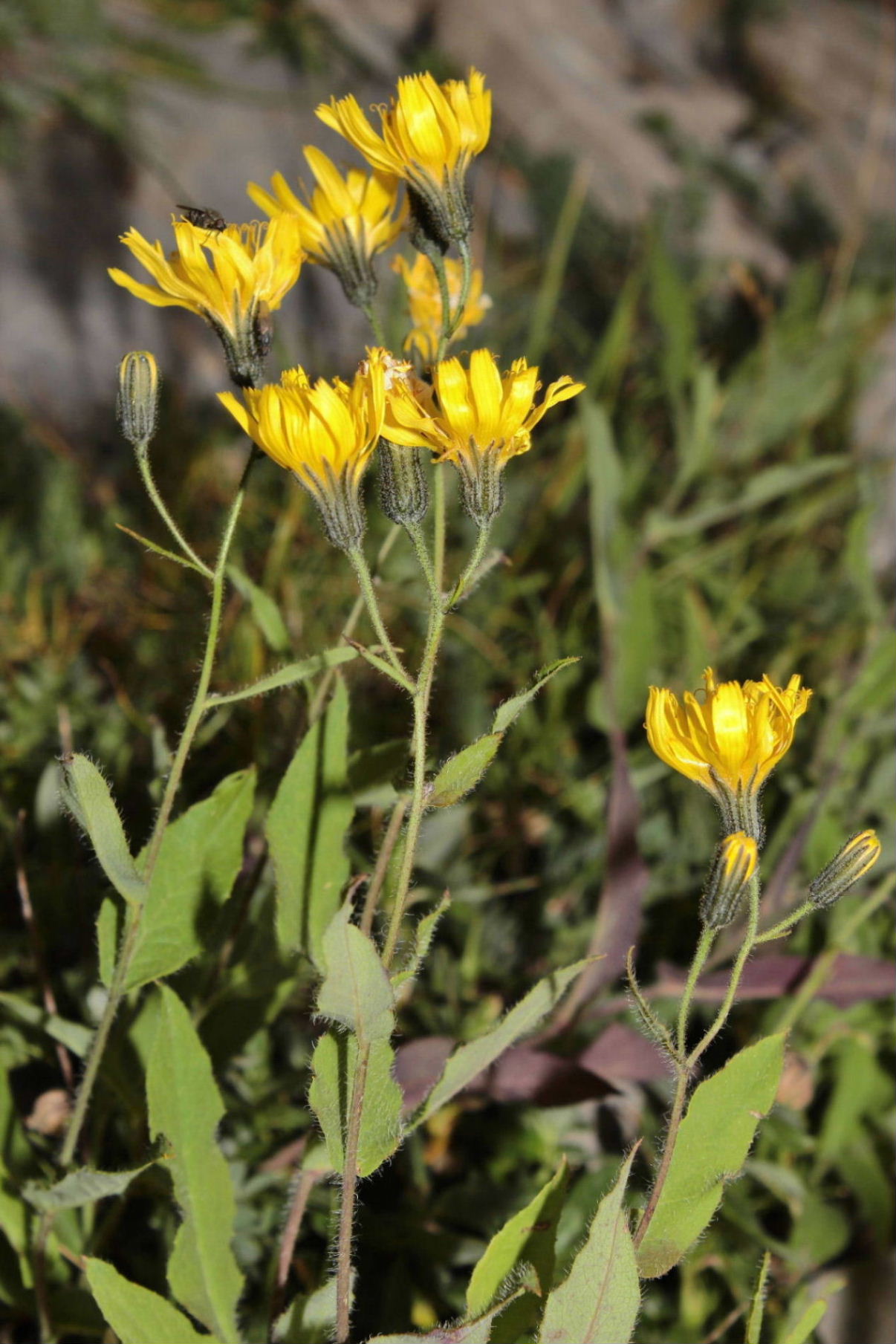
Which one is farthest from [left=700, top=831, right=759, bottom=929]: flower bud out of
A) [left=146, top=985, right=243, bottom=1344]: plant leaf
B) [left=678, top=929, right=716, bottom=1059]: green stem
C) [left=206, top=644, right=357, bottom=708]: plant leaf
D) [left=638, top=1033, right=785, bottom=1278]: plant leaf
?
[left=146, top=985, right=243, bottom=1344]: plant leaf

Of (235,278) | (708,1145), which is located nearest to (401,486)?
(235,278)

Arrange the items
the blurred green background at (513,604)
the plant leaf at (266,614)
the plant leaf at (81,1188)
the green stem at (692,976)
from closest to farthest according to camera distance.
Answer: the green stem at (692,976), the plant leaf at (81,1188), the plant leaf at (266,614), the blurred green background at (513,604)

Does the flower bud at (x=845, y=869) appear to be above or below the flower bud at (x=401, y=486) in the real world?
below

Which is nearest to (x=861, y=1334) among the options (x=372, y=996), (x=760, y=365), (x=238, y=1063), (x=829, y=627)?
(x=238, y=1063)

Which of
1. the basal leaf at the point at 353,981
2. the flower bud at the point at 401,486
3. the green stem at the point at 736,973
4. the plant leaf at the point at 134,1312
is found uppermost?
the flower bud at the point at 401,486

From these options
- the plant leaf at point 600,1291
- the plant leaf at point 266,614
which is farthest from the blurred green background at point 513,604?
the plant leaf at point 600,1291

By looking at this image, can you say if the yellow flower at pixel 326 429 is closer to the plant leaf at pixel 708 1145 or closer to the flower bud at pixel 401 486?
the flower bud at pixel 401 486

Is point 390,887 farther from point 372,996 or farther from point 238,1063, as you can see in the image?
point 238,1063
